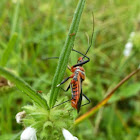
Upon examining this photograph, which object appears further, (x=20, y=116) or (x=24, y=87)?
(x=20, y=116)

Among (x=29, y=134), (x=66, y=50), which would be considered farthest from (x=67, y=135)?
(x=66, y=50)

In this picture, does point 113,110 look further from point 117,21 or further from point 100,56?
point 117,21

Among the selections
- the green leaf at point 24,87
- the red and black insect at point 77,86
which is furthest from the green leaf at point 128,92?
the green leaf at point 24,87

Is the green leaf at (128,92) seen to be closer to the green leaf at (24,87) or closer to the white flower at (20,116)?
the white flower at (20,116)

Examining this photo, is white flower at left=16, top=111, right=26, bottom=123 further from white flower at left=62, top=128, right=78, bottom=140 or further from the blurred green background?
the blurred green background

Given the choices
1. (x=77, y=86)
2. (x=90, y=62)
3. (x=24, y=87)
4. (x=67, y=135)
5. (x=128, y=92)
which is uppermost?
(x=90, y=62)

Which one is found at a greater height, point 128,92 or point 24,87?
point 128,92

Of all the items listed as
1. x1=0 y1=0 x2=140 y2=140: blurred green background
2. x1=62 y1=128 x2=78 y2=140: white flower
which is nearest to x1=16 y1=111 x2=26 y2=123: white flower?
x1=62 y1=128 x2=78 y2=140: white flower

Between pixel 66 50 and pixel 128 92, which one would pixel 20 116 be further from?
pixel 128 92

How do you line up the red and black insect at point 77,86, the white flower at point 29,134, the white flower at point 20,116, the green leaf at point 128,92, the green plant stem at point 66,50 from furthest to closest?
the green leaf at point 128,92
the red and black insect at point 77,86
the white flower at point 20,116
the green plant stem at point 66,50
the white flower at point 29,134

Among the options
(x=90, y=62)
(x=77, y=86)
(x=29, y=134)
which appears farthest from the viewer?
(x=90, y=62)
